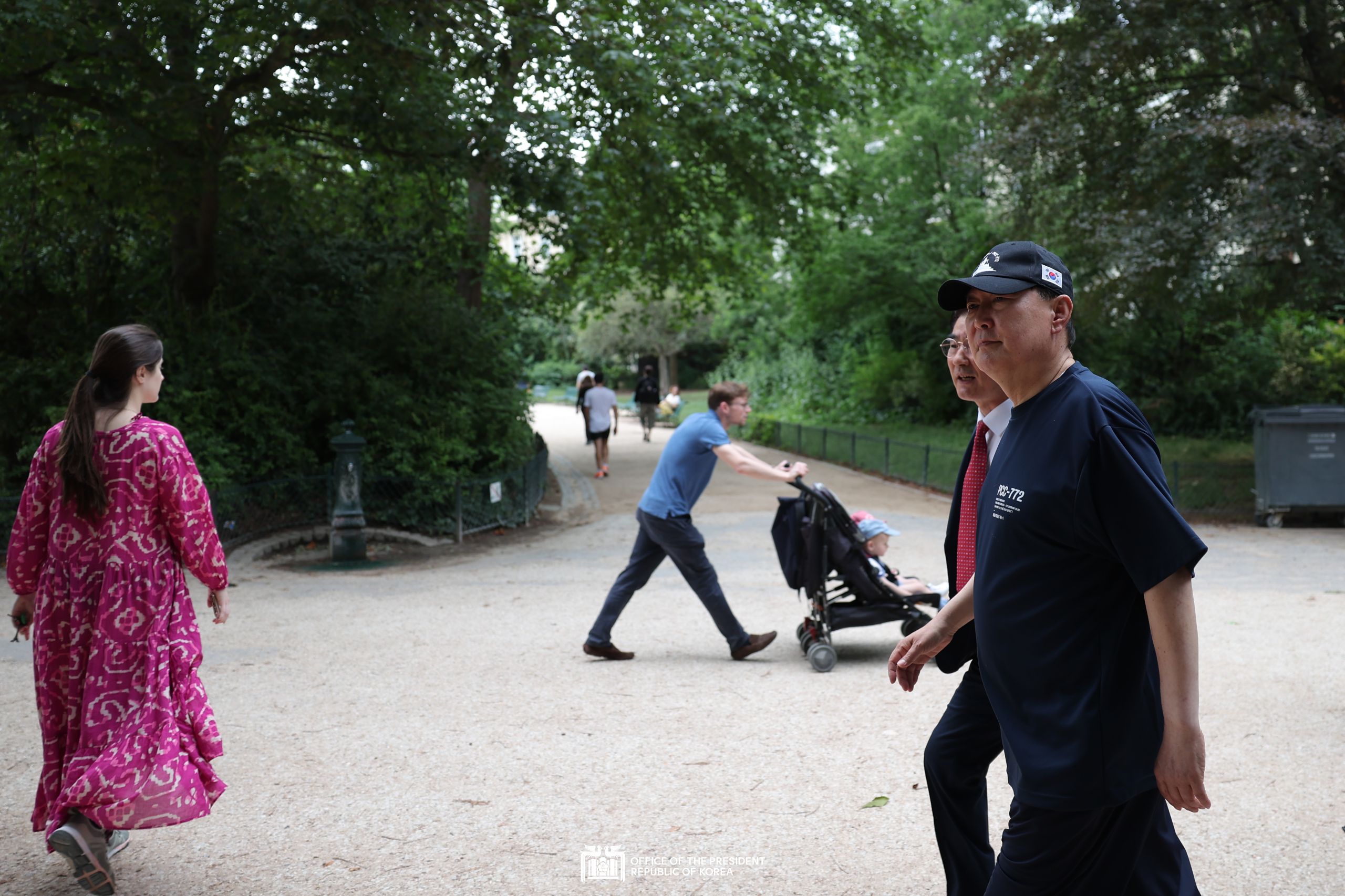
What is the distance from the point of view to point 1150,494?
7.11ft

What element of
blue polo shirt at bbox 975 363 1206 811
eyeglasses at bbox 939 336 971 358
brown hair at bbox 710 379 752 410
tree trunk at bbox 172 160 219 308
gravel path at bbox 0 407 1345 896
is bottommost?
gravel path at bbox 0 407 1345 896

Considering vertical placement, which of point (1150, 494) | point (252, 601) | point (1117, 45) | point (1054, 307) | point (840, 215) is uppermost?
point (1117, 45)

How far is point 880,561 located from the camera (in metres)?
7.08

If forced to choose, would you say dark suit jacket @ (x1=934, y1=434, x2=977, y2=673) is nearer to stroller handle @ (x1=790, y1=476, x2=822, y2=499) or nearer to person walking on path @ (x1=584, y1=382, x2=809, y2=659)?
stroller handle @ (x1=790, y1=476, x2=822, y2=499)

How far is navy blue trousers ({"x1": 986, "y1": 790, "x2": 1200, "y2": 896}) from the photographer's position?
2344 millimetres

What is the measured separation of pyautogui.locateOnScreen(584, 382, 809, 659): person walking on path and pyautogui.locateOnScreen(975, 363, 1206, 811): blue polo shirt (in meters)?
4.29

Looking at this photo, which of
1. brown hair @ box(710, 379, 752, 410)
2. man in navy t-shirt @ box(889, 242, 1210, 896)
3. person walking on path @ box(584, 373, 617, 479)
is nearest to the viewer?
man in navy t-shirt @ box(889, 242, 1210, 896)

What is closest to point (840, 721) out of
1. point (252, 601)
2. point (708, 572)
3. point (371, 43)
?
point (708, 572)

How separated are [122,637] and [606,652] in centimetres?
368

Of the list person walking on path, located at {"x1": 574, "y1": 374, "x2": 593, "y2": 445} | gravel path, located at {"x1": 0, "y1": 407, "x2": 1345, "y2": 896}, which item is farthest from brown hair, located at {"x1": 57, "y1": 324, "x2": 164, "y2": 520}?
person walking on path, located at {"x1": 574, "y1": 374, "x2": 593, "y2": 445}

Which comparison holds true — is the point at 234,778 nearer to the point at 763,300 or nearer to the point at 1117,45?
the point at 1117,45

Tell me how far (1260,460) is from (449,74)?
34.2 feet

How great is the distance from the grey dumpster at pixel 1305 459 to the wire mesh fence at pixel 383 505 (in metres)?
8.98

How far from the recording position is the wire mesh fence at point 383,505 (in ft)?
→ 38.6
